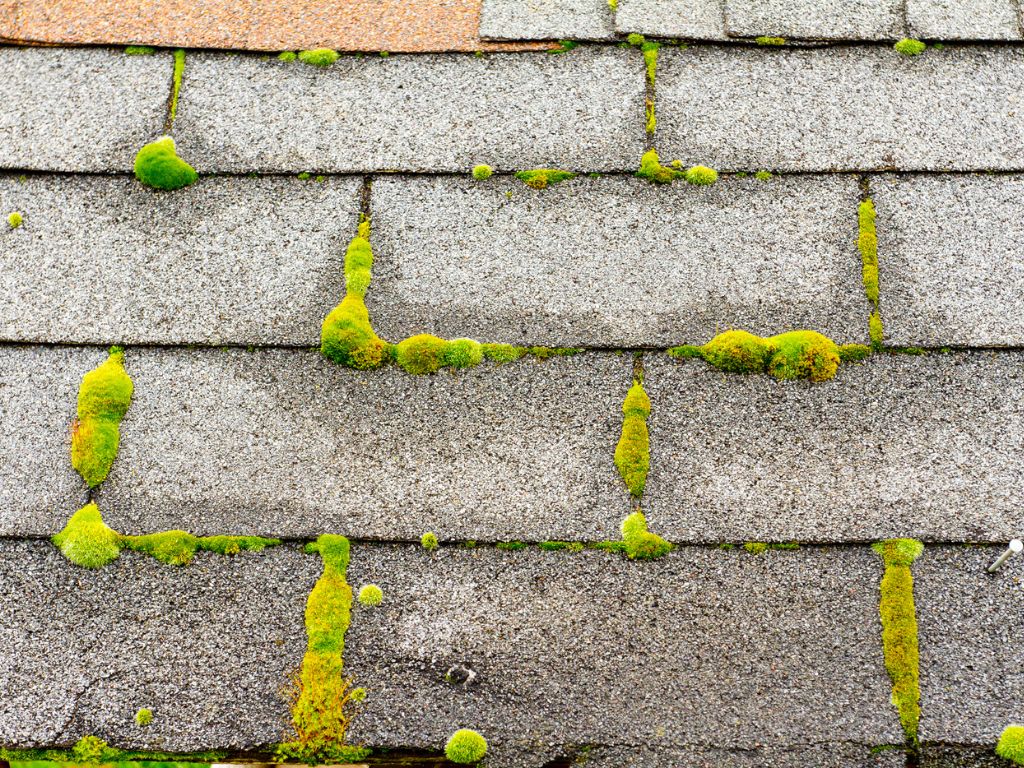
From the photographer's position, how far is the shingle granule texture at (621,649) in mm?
2920

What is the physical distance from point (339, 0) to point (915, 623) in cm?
378

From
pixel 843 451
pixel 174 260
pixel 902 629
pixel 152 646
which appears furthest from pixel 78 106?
pixel 902 629

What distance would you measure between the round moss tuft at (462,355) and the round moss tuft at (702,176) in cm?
125

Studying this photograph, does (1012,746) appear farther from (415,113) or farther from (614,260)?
(415,113)

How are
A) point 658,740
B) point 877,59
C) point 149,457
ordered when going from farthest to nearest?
point 877,59 < point 149,457 < point 658,740

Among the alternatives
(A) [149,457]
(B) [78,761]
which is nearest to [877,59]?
(A) [149,457]

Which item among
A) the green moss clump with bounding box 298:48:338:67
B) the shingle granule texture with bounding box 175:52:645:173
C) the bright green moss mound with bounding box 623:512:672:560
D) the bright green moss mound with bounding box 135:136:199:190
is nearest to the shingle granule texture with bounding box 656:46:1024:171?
the shingle granule texture with bounding box 175:52:645:173

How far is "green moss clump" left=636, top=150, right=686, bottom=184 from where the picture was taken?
11.9 feet

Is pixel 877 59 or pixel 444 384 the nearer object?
pixel 444 384

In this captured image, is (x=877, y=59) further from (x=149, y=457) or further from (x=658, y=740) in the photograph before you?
(x=149, y=457)

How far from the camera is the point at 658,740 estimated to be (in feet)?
9.53

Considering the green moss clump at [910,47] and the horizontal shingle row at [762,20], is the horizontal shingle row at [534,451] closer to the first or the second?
the green moss clump at [910,47]

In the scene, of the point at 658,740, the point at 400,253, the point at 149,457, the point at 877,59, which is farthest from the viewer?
the point at 877,59

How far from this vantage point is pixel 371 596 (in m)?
3.06
